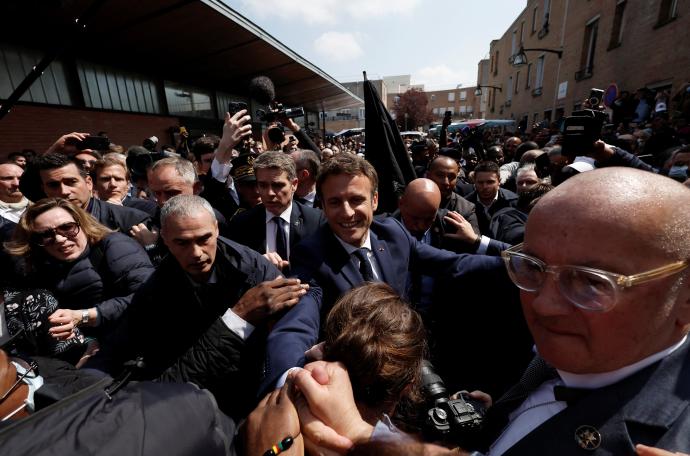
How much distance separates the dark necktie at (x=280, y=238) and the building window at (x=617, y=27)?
15213 mm

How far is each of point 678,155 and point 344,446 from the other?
4.58m

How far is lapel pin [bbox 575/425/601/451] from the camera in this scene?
0.86 m

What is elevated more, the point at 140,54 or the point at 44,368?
the point at 140,54

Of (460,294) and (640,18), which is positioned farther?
(640,18)

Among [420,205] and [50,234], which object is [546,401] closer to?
[420,205]

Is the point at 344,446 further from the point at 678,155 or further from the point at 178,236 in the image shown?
the point at 678,155

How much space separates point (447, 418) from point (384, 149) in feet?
9.35

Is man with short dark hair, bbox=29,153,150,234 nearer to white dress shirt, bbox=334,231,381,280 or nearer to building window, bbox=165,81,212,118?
white dress shirt, bbox=334,231,381,280

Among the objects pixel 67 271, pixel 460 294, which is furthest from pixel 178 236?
pixel 460 294

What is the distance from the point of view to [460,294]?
2168 millimetres

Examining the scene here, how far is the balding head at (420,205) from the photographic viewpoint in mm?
2641

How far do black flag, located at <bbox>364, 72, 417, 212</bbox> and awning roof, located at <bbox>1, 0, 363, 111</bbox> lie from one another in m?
2.84

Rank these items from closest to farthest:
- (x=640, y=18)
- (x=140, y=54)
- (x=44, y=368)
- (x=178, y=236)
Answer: (x=44, y=368) < (x=178, y=236) < (x=140, y=54) < (x=640, y=18)

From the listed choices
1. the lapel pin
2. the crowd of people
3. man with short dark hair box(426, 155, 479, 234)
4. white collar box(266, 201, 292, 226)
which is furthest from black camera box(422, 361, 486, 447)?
man with short dark hair box(426, 155, 479, 234)
